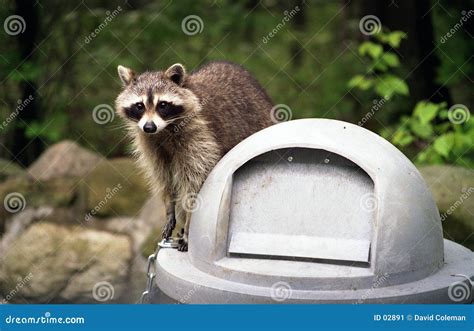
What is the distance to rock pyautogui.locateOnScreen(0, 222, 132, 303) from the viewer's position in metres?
7.44

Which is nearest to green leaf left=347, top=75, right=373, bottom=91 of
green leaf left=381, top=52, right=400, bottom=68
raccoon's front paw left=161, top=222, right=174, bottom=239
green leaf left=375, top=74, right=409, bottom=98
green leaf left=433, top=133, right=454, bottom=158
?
green leaf left=375, top=74, right=409, bottom=98

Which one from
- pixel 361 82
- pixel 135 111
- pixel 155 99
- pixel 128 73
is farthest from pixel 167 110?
pixel 361 82

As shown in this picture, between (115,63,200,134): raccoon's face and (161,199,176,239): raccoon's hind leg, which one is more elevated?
(115,63,200,134): raccoon's face

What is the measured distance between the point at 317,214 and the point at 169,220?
4.57 feet

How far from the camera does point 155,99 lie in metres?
4.80

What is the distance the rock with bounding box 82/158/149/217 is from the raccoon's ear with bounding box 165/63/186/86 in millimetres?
3118

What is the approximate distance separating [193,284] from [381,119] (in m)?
5.32

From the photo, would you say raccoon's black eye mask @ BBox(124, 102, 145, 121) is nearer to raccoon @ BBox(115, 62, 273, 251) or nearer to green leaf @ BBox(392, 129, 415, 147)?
raccoon @ BBox(115, 62, 273, 251)

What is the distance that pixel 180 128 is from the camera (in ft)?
16.3

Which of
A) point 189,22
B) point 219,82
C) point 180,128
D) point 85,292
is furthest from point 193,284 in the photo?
point 189,22

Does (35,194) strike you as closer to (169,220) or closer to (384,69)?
(169,220)

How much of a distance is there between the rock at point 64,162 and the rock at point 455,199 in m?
3.79

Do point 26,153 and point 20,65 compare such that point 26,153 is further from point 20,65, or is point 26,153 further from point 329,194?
point 329,194

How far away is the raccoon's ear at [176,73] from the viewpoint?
4.99 metres
